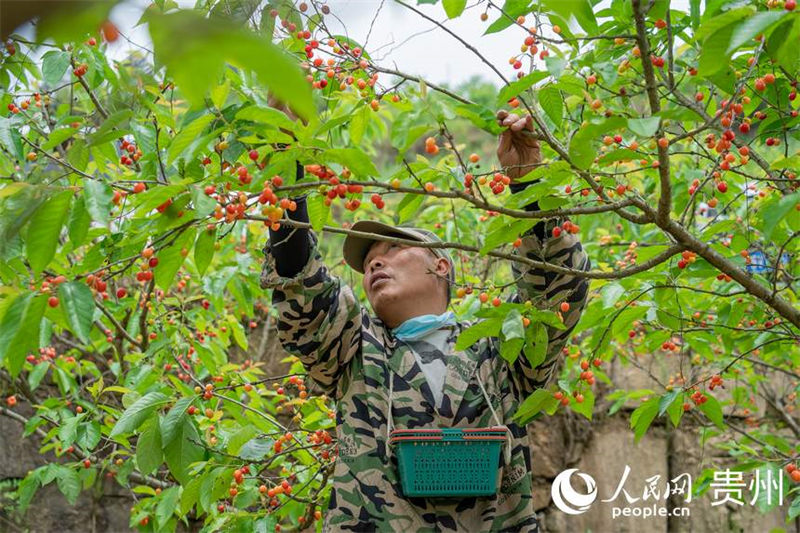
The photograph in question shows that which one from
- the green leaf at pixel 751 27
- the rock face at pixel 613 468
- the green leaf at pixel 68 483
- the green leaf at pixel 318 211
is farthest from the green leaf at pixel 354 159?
the rock face at pixel 613 468

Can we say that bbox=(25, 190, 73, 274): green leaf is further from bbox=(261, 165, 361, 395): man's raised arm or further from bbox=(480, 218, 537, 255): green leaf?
bbox=(480, 218, 537, 255): green leaf

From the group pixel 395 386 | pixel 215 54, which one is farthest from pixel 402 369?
pixel 215 54

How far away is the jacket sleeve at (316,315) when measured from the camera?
7.30 feet

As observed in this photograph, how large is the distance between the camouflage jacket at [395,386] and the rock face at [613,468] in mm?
2860

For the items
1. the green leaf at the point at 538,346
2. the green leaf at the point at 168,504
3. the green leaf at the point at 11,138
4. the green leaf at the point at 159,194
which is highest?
the green leaf at the point at 11,138

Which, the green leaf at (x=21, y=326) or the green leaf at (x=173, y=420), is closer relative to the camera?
the green leaf at (x=21, y=326)

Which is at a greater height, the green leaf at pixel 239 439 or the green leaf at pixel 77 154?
the green leaf at pixel 77 154

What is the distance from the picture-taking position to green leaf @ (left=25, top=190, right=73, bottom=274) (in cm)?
148

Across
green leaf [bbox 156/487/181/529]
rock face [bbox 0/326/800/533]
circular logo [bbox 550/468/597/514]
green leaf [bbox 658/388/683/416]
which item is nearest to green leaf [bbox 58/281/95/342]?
green leaf [bbox 156/487/181/529]

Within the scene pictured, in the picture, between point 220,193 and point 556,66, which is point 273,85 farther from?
point 556,66

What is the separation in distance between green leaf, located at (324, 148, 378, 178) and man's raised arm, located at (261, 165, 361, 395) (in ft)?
1.59

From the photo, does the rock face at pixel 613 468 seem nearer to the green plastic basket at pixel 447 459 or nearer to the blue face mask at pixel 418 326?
the blue face mask at pixel 418 326

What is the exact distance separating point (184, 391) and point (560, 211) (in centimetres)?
135

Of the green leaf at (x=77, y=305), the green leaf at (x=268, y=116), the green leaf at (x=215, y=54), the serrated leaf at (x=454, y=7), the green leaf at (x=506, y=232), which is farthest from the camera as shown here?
the serrated leaf at (x=454, y=7)
